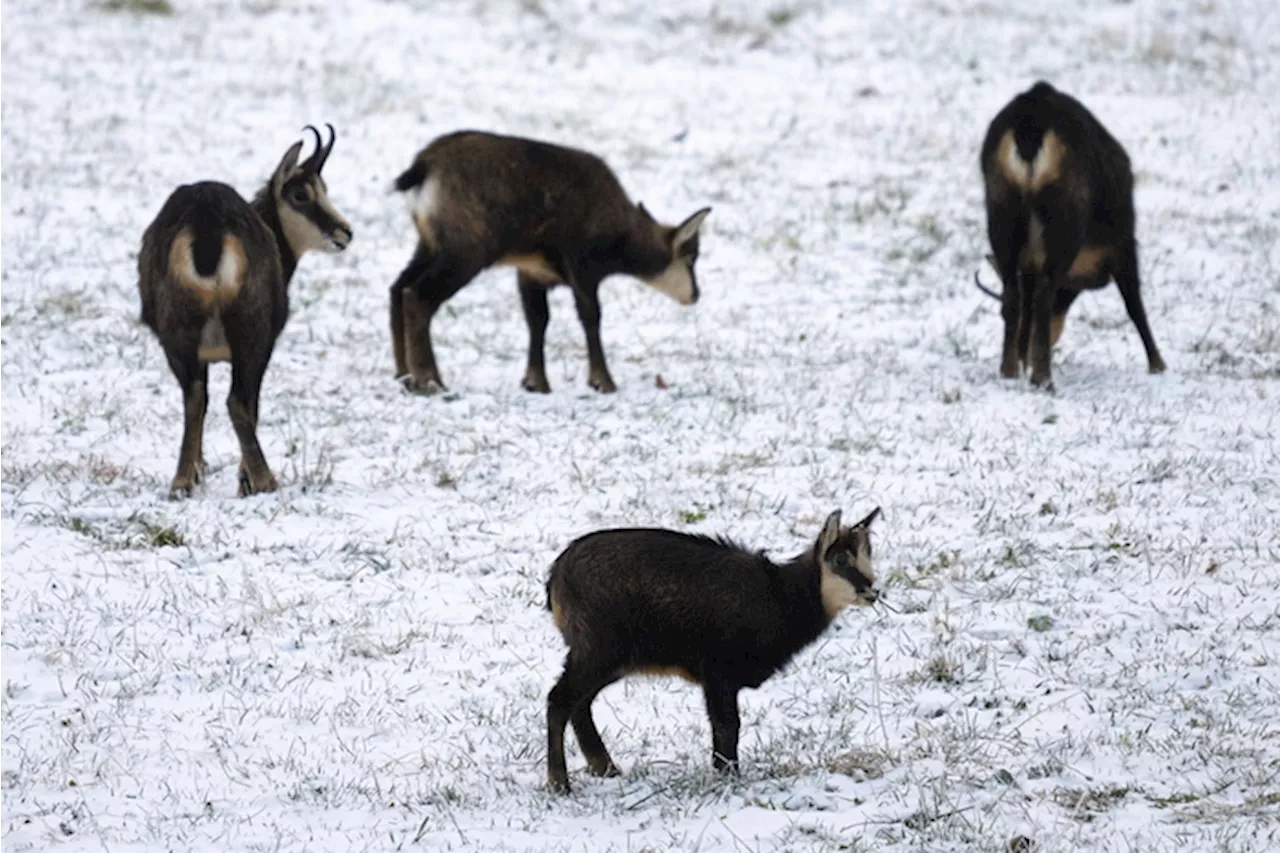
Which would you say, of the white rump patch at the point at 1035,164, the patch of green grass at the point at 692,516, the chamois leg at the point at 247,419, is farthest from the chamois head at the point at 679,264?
the chamois leg at the point at 247,419

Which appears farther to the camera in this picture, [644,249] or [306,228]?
[644,249]

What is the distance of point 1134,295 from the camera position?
12.0 meters

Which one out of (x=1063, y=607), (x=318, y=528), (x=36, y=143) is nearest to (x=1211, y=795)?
(x=1063, y=607)

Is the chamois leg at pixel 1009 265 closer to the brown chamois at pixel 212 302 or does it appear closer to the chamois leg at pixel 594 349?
the chamois leg at pixel 594 349

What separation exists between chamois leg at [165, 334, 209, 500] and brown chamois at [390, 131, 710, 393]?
95.7 inches

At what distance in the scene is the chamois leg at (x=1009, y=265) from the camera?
11445 mm

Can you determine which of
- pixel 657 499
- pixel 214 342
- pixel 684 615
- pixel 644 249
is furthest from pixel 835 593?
pixel 644 249

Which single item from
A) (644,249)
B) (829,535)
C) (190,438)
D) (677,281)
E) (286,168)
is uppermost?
(286,168)

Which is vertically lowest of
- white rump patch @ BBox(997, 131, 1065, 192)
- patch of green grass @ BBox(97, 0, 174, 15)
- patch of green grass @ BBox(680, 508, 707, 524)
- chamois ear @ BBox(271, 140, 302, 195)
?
patch of green grass @ BBox(680, 508, 707, 524)

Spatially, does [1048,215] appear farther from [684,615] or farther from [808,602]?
[684,615]

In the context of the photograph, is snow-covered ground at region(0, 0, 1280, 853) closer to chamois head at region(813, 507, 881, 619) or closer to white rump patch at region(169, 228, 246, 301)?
chamois head at region(813, 507, 881, 619)

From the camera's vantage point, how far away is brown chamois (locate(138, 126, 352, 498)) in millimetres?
9117

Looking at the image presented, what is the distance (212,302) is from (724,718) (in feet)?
13.8

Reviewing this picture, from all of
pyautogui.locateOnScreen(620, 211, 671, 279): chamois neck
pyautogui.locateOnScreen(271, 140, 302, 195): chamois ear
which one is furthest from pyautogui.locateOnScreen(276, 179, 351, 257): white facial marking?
pyautogui.locateOnScreen(620, 211, 671, 279): chamois neck
